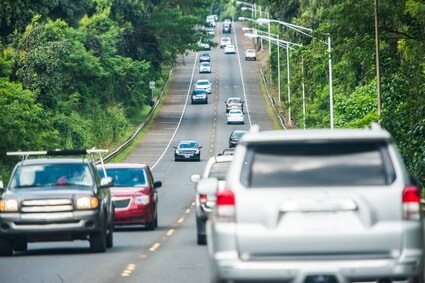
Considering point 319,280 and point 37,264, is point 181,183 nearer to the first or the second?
point 37,264

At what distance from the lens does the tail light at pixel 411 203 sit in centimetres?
1371

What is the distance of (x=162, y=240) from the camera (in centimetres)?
3003

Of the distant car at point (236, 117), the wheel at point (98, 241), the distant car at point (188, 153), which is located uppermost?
the wheel at point (98, 241)

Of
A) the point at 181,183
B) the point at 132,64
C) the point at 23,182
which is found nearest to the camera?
the point at 23,182

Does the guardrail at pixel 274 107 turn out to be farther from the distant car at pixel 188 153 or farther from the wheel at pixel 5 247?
the wheel at pixel 5 247

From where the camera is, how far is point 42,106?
80.8 meters

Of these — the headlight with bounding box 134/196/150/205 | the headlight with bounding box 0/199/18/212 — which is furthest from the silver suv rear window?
the headlight with bounding box 134/196/150/205

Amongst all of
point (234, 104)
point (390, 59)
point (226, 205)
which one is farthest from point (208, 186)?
point (234, 104)

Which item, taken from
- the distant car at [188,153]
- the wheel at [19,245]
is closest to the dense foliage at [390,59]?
the distant car at [188,153]

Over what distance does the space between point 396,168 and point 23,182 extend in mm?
12709

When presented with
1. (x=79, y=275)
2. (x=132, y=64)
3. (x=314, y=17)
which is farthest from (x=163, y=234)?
(x=132, y=64)

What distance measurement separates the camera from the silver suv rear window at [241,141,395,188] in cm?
1370

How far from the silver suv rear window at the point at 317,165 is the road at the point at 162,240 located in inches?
253

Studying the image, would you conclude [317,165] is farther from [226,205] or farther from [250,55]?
[250,55]
